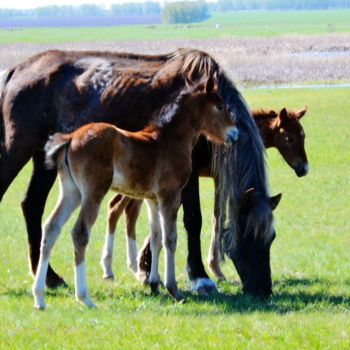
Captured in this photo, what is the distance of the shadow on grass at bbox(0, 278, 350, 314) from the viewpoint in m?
7.14

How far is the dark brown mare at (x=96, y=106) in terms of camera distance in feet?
26.9

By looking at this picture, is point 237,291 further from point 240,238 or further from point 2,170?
point 2,170

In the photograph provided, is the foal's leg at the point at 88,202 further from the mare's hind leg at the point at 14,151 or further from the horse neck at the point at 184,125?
the mare's hind leg at the point at 14,151

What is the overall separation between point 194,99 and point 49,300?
2326 millimetres

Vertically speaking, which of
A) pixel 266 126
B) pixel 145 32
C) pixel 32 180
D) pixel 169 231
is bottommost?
pixel 145 32

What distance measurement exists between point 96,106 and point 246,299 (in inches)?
101

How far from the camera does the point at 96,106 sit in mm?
8461

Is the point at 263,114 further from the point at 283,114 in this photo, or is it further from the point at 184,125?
the point at 184,125

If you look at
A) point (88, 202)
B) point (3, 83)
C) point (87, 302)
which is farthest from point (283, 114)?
point (87, 302)

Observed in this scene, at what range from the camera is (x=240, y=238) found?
7.73 meters

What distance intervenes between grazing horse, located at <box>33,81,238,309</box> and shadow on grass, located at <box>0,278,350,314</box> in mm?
249

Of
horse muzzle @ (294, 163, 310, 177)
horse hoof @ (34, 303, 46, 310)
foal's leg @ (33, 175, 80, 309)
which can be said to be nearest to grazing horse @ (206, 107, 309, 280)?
horse muzzle @ (294, 163, 310, 177)

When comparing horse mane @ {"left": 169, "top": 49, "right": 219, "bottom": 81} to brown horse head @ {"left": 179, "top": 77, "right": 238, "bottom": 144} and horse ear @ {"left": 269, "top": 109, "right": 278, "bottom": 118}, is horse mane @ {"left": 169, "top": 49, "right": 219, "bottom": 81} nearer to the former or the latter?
brown horse head @ {"left": 179, "top": 77, "right": 238, "bottom": 144}

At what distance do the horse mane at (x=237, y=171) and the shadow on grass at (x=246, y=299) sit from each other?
0.54 metres
